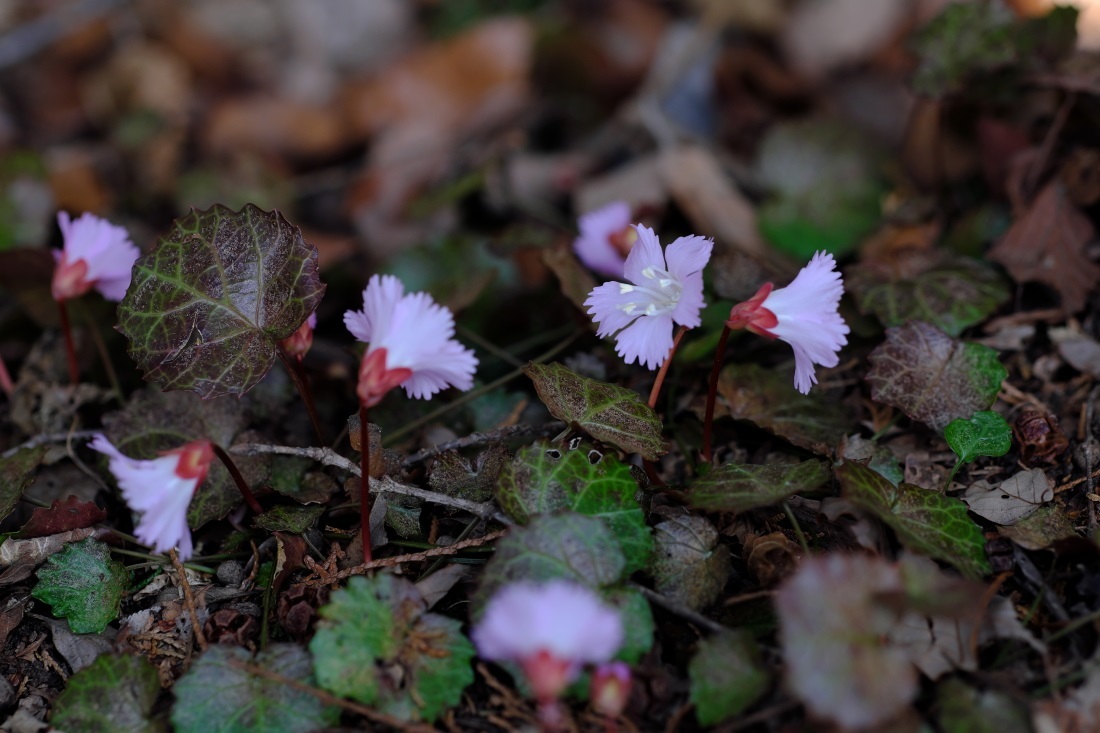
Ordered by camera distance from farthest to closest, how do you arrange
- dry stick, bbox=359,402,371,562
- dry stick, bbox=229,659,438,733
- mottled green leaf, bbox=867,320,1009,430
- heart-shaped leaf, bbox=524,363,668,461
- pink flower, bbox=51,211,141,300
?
pink flower, bbox=51,211,141,300 → mottled green leaf, bbox=867,320,1009,430 → heart-shaped leaf, bbox=524,363,668,461 → dry stick, bbox=359,402,371,562 → dry stick, bbox=229,659,438,733

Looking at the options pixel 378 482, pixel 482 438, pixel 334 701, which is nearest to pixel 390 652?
pixel 334 701

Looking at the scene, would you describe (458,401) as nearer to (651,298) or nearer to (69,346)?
(651,298)

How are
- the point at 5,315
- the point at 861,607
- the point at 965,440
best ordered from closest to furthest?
the point at 861,607 < the point at 965,440 < the point at 5,315

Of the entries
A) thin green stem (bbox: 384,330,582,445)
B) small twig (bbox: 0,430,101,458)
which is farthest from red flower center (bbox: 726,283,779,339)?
small twig (bbox: 0,430,101,458)

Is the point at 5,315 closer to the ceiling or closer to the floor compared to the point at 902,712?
closer to the ceiling

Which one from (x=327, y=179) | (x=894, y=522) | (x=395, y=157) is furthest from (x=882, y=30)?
(x=894, y=522)

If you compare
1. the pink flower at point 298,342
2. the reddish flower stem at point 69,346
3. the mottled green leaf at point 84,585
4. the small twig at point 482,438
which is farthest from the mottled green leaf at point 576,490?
the reddish flower stem at point 69,346

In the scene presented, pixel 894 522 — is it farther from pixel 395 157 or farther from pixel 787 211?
pixel 395 157

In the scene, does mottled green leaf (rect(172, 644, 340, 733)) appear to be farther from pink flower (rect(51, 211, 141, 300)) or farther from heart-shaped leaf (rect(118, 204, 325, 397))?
pink flower (rect(51, 211, 141, 300))

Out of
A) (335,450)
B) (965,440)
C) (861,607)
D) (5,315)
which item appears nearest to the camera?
(861,607)
